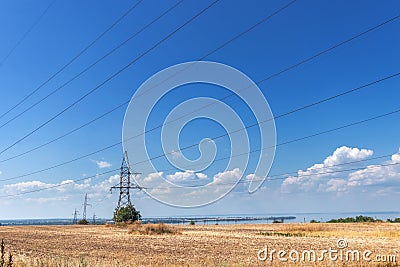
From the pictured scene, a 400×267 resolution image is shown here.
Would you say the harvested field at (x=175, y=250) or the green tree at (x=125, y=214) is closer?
the harvested field at (x=175, y=250)

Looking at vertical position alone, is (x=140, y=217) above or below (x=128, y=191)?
below

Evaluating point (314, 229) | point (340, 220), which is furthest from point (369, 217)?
point (314, 229)

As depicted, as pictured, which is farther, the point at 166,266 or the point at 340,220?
the point at 340,220

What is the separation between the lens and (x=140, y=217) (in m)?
109

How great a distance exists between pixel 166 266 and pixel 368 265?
889 centimetres

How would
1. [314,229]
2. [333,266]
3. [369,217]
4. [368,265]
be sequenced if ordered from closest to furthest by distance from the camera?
[333,266], [368,265], [314,229], [369,217]

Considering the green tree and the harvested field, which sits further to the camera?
the green tree

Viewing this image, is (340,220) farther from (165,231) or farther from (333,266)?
(333,266)

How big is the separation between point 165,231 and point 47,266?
165 feet

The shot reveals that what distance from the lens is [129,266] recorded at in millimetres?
18203

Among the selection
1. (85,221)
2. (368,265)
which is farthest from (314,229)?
(85,221)

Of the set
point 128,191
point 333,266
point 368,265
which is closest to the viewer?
point 333,266

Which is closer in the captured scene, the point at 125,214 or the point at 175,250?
the point at 175,250

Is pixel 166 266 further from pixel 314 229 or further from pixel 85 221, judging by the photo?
pixel 85 221
